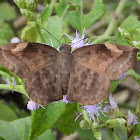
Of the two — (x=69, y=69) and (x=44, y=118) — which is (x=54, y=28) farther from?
(x=44, y=118)

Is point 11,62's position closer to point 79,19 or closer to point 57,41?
point 57,41

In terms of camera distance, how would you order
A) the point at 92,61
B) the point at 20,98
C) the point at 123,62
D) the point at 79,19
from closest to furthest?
the point at 123,62 < the point at 92,61 < the point at 79,19 < the point at 20,98

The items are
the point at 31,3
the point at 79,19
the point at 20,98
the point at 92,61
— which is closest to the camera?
the point at 92,61

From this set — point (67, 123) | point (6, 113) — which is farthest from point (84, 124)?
point (6, 113)

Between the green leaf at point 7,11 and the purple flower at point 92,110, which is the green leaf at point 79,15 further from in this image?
the green leaf at point 7,11

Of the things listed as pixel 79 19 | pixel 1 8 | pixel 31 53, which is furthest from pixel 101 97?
pixel 1 8

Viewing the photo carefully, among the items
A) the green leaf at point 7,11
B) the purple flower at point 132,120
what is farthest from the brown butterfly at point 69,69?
the green leaf at point 7,11

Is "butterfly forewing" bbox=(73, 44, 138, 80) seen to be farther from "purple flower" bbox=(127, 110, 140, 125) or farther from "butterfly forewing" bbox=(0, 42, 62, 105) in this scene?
"purple flower" bbox=(127, 110, 140, 125)
